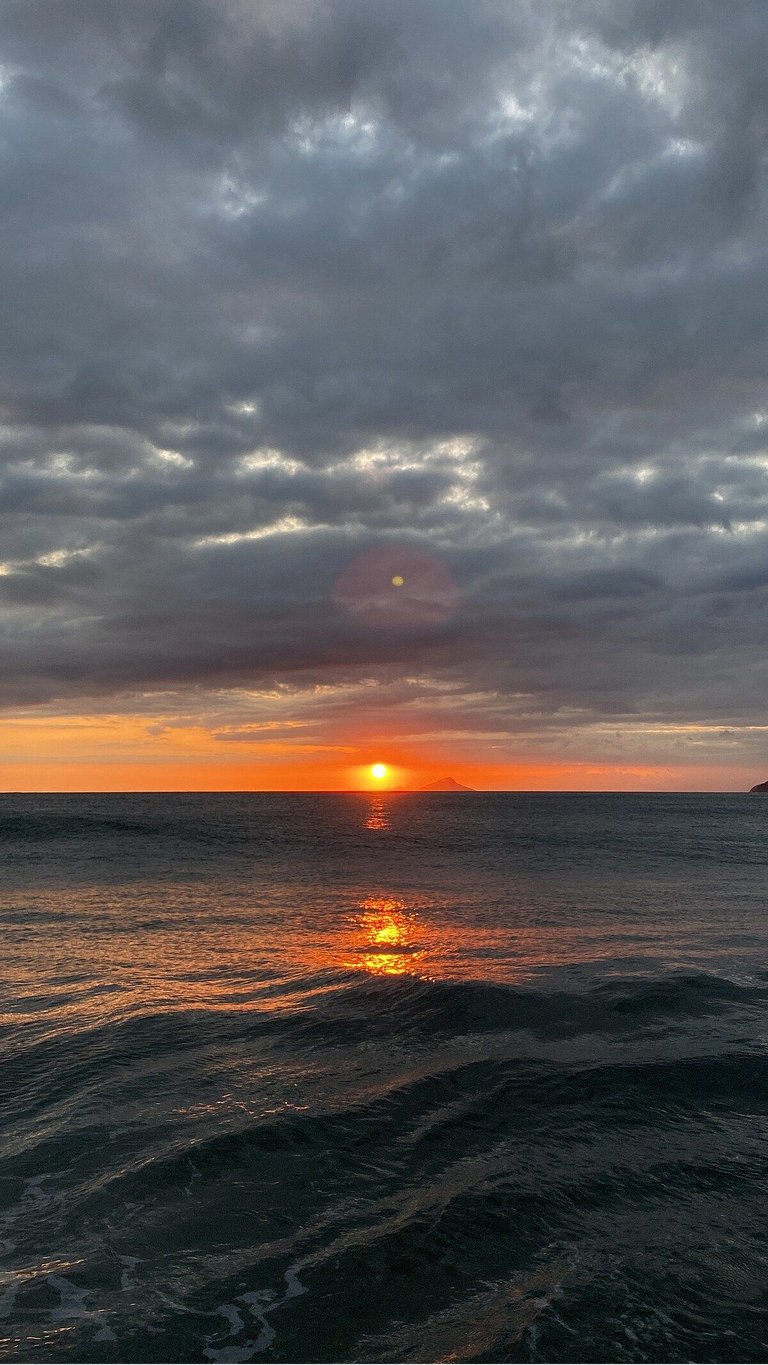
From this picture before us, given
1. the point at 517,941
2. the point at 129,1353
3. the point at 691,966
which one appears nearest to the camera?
the point at 129,1353

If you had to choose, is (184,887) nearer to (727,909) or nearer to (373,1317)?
(727,909)

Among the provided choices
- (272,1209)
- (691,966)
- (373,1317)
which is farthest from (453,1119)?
(691,966)

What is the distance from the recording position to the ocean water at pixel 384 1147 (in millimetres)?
6398

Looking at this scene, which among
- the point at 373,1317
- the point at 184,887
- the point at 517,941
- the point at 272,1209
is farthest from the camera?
the point at 184,887

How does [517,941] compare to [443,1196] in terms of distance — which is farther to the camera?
[517,941]

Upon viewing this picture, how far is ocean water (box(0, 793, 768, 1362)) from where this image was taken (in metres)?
6.40

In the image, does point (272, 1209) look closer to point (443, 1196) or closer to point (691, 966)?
point (443, 1196)

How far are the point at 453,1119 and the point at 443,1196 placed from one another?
2.01 meters

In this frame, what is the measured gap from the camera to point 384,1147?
9.37 metres

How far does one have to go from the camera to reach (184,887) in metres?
35.0

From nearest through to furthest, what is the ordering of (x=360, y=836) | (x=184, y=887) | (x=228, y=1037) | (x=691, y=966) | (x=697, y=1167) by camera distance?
(x=697, y=1167)
(x=228, y=1037)
(x=691, y=966)
(x=184, y=887)
(x=360, y=836)

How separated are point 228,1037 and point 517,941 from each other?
1116 cm

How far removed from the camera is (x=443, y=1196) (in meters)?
8.16

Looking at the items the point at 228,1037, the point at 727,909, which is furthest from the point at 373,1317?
the point at 727,909
